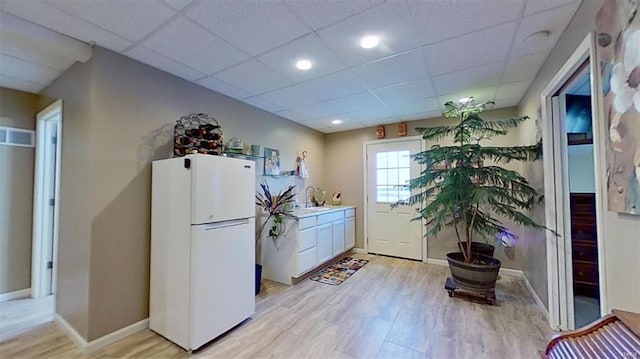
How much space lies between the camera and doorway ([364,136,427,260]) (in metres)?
4.31

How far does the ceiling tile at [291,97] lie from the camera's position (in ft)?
9.95

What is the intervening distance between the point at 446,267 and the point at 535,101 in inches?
100

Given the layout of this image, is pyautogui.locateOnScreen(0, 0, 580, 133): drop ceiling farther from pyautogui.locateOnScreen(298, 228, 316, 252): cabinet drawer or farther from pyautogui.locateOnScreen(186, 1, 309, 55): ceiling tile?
pyautogui.locateOnScreen(298, 228, 316, 252): cabinet drawer

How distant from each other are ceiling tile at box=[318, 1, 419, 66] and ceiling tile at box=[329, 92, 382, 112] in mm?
927

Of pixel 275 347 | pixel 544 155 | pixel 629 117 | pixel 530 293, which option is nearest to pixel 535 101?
pixel 544 155

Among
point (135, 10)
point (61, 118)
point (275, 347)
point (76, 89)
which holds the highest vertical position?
point (135, 10)

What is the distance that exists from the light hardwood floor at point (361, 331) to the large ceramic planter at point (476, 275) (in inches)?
7.1

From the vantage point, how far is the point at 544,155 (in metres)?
2.32

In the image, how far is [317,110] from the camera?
148 inches

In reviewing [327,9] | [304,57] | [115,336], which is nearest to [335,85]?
[304,57]

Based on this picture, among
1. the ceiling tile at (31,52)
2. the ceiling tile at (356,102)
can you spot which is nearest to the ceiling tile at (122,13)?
the ceiling tile at (31,52)

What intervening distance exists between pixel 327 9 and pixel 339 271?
3.27 m

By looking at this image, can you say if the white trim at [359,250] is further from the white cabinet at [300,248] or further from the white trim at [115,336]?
the white trim at [115,336]

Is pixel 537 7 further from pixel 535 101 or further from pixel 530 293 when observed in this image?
pixel 530 293
